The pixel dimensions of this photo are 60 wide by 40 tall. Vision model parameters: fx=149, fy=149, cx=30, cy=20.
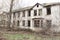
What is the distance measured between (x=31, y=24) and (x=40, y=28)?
444 centimetres

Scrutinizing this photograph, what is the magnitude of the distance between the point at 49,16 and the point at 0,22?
666 inches

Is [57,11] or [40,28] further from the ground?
[57,11]

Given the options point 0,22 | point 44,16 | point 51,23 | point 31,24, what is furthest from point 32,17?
point 0,22

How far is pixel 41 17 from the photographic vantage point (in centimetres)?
3092

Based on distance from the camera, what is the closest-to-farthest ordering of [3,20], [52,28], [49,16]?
[52,28] < [49,16] < [3,20]

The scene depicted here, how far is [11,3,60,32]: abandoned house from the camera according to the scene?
90.6ft

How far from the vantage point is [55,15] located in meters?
28.2

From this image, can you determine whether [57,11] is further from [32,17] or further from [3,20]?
[3,20]

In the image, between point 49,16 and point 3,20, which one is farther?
point 3,20

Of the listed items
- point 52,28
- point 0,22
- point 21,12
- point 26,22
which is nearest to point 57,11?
point 52,28

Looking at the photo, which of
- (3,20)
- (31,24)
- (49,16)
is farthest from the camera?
(3,20)

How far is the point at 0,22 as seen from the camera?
135 ft

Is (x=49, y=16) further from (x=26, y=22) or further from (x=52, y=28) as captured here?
(x=26, y=22)

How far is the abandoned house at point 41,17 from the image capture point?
90.6 feet
